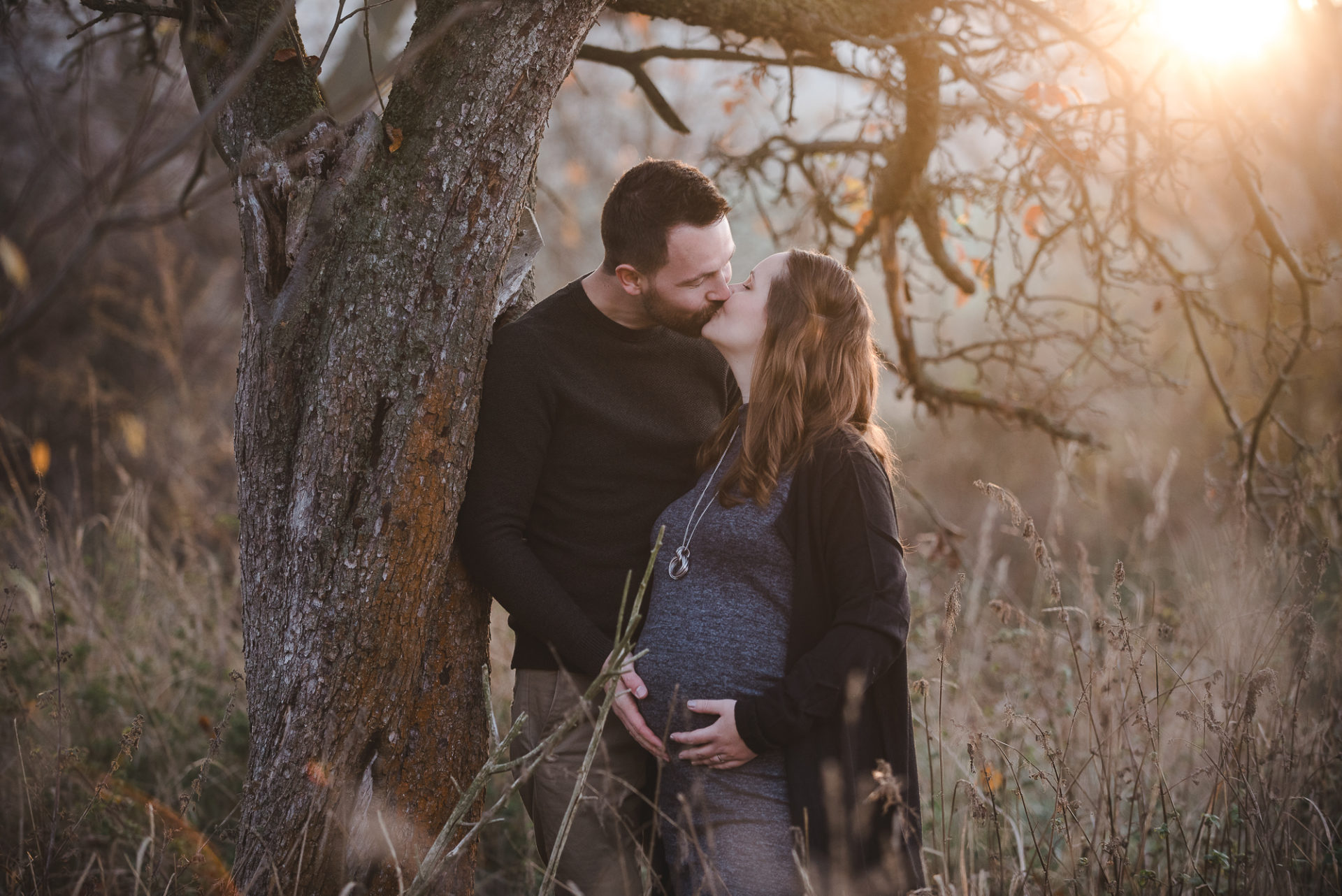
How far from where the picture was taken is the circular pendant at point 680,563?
6.64ft

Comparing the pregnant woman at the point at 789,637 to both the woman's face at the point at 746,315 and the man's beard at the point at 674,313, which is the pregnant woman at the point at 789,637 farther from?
the man's beard at the point at 674,313

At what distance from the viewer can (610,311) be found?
2395mm

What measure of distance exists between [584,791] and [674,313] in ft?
4.25

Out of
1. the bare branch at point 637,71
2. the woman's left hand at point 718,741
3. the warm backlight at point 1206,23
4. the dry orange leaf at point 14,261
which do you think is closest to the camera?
the dry orange leaf at point 14,261

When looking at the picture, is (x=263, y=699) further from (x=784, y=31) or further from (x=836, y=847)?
(x=784, y=31)

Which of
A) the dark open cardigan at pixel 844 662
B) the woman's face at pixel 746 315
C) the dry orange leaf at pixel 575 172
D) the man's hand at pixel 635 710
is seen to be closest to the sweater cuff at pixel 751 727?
the dark open cardigan at pixel 844 662

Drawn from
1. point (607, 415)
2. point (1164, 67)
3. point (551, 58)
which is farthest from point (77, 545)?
point (1164, 67)

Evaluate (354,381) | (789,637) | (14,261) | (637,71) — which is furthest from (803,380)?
(637,71)

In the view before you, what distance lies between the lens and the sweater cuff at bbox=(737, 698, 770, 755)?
1.80m

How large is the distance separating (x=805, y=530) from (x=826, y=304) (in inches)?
23.4

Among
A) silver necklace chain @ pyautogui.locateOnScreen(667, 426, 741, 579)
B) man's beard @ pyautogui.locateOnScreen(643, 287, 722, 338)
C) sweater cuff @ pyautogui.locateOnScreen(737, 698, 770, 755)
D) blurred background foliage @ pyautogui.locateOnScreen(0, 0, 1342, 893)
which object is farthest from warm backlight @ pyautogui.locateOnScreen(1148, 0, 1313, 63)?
sweater cuff @ pyautogui.locateOnScreen(737, 698, 770, 755)

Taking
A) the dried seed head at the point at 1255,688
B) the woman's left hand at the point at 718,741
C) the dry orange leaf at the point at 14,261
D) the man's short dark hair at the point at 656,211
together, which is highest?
the man's short dark hair at the point at 656,211

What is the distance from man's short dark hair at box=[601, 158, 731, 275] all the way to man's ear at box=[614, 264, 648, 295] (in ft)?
0.04

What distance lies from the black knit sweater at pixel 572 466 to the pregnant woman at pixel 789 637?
15 cm
